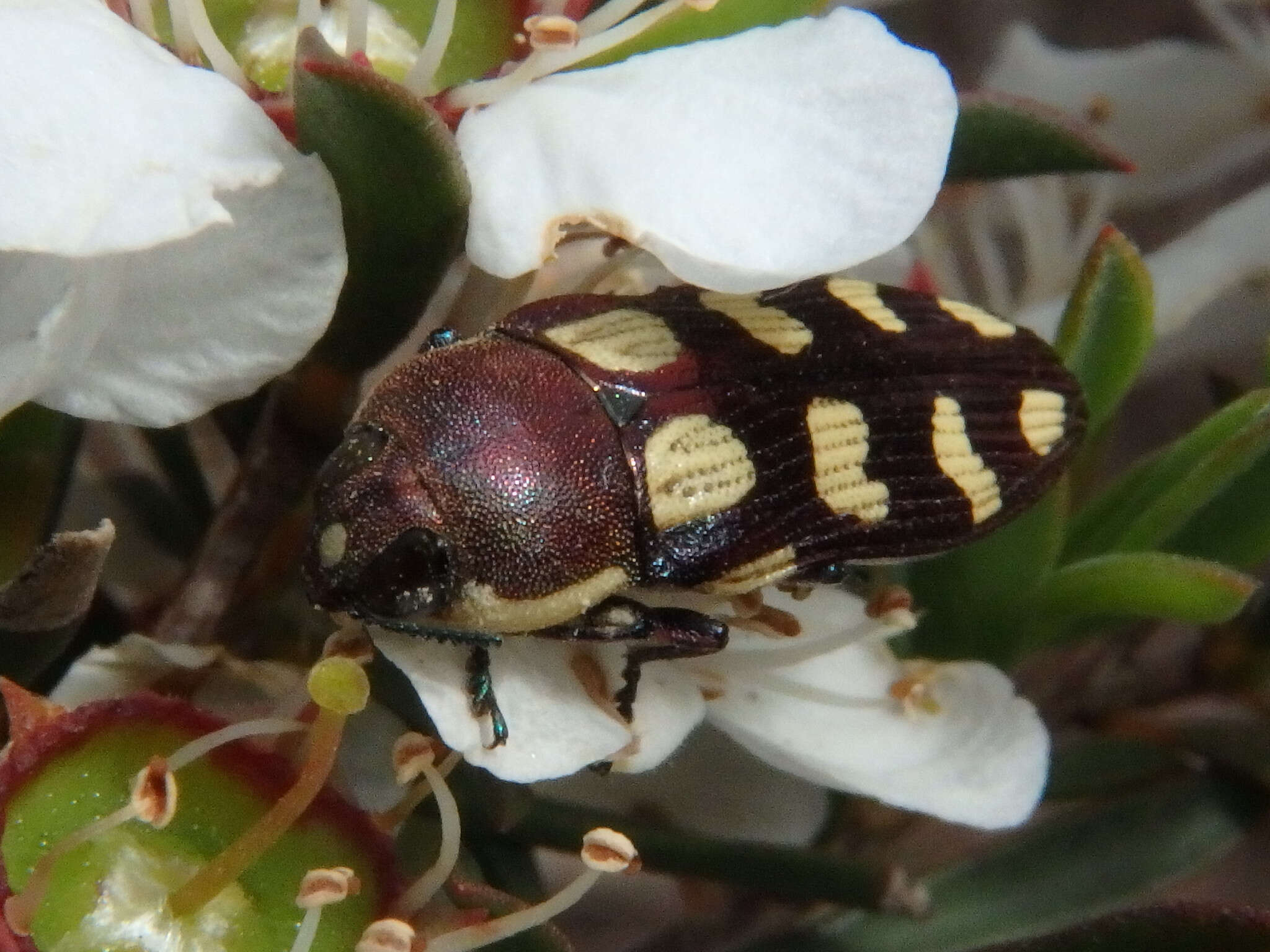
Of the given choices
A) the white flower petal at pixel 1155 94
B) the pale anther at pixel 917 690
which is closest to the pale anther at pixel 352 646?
the pale anther at pixel 917 690

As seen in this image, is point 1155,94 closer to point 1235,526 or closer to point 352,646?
point 1235,526

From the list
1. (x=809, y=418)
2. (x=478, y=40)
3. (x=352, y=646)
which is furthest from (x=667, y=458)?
(x=478, y=40)

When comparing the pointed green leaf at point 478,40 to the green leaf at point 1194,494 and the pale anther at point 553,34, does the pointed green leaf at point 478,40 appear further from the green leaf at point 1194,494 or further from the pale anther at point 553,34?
the green leaf at point 1194,494

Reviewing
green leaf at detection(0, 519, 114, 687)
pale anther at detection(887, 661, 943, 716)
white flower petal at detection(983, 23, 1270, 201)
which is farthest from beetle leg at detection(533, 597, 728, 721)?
white flower petal at detection(983, 23, 1270, 201)

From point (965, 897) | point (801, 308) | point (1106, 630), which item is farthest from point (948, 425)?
A: point (965, 897)

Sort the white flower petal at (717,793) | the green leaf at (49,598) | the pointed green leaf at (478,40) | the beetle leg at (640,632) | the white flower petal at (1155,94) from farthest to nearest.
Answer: the white flower petal at (1155,94), the white flower petal at (717,793), the pointed green leaf at (478,40), the beetle leg at (640,632), the green leaf at (49,598)

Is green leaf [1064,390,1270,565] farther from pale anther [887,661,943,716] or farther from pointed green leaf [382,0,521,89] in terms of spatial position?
pointed green leaf [382,0,521,89]

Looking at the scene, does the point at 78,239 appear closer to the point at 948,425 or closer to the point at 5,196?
the point at 5,196
